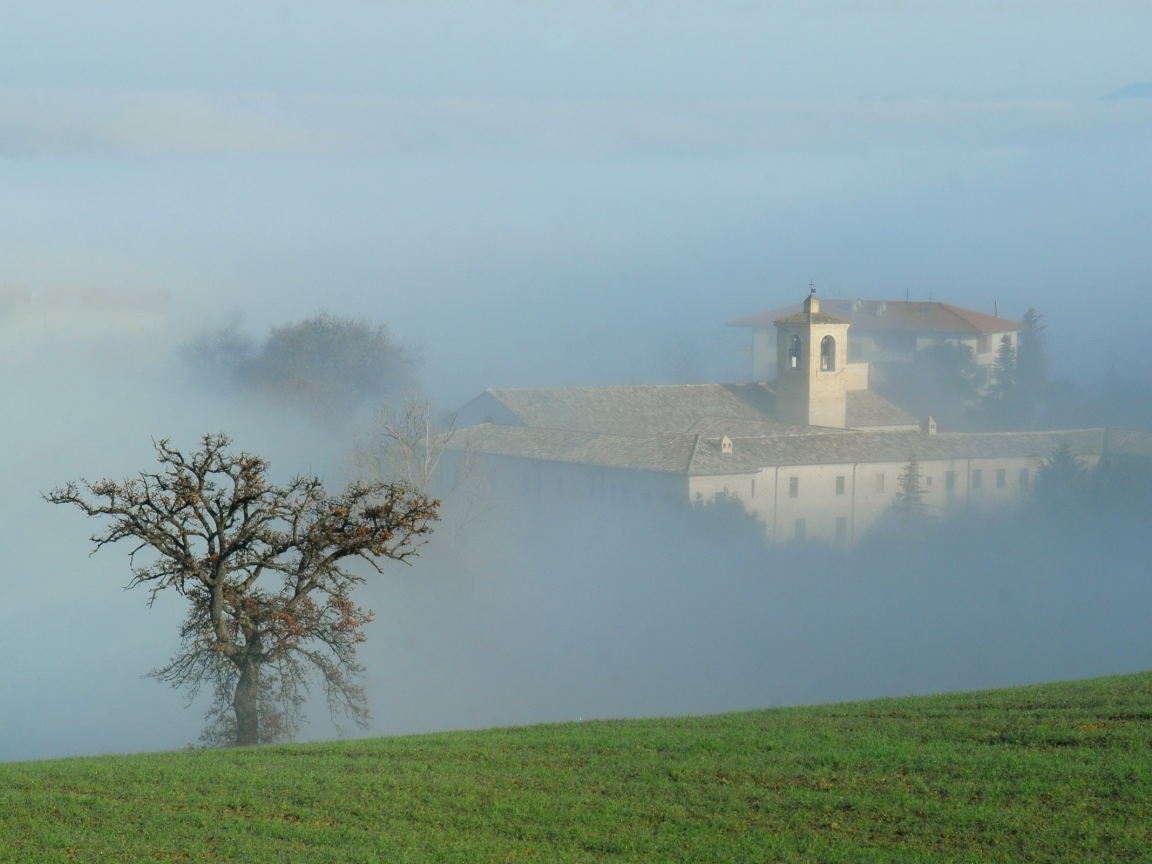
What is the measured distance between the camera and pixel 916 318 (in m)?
98.6

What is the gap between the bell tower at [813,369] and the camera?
202 ft

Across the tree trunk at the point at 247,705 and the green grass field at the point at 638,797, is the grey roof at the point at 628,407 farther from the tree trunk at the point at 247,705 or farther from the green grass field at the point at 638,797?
the green grass field at the point at 638,797

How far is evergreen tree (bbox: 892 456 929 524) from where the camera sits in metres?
53.2

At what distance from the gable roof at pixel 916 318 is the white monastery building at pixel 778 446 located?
106ft

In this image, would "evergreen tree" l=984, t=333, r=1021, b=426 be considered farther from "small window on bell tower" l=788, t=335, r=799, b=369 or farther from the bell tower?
"small window on bell tower" l=788, t=335, r=799, b=369

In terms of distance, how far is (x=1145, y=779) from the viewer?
10.1 metres

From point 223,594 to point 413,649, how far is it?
77.6ft

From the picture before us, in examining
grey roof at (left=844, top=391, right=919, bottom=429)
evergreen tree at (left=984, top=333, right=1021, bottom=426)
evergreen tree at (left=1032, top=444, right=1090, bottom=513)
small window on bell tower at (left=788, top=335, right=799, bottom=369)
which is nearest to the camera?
evergreen tree at (left=1032, top=444, right=1090, bottom=513)

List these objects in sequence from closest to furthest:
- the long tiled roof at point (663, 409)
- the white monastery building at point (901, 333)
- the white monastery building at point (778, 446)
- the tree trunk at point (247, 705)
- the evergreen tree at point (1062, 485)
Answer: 1. the tree trunk at point (247, 705)
2. the white monastery building at point (778, 446)
3. the evergreen tree at point (1062, 485)
4. the long tiled roof at point (663, 409)
5. the white monastery building at point (901, 333)

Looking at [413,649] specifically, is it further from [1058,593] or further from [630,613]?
[1058,593]

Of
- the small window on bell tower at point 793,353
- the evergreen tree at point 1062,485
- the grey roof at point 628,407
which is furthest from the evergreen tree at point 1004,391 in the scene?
the grey roof at point 628,407

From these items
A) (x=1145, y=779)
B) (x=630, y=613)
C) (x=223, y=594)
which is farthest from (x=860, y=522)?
(x=1145, y=779)

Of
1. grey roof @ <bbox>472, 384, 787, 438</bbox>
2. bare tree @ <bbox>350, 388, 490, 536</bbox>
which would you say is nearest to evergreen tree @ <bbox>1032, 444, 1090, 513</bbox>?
grey roof @ <bbox>472, 384, 787, 438</bbox>

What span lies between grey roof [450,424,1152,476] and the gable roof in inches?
1360
